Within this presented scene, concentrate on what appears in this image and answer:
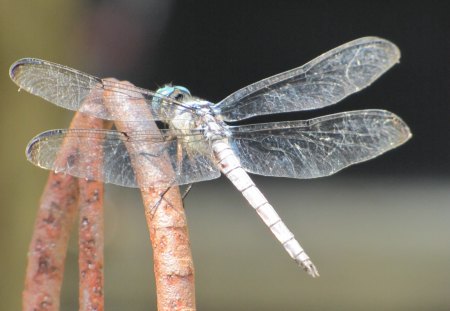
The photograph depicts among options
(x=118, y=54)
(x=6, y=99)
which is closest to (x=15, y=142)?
(x=6, y=99)

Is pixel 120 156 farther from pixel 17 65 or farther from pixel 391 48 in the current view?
pixel 391 48

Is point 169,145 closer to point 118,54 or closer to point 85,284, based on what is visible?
point 85,284

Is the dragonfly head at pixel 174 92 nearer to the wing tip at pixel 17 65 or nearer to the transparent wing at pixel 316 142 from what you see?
the transparent wing at pixel 316 142

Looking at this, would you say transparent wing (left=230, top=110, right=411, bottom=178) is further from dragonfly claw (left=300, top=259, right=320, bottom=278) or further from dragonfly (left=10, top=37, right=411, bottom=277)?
dragonfly claw (left=300, top=259, right=320, bottom=278)

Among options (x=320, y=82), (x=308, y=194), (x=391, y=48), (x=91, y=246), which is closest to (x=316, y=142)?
(x=320, y=82)

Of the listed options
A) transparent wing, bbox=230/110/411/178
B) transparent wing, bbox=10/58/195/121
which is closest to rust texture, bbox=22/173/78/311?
transparent wing, bbox=10/58/195/121

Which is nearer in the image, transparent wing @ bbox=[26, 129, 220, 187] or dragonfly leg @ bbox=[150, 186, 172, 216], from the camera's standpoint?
dragonfly leg @ bbox=[150, 186, 172, 216]

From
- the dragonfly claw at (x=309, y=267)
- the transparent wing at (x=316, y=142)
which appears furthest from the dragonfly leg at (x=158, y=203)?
the transparent wing at (x=316, y=142)
